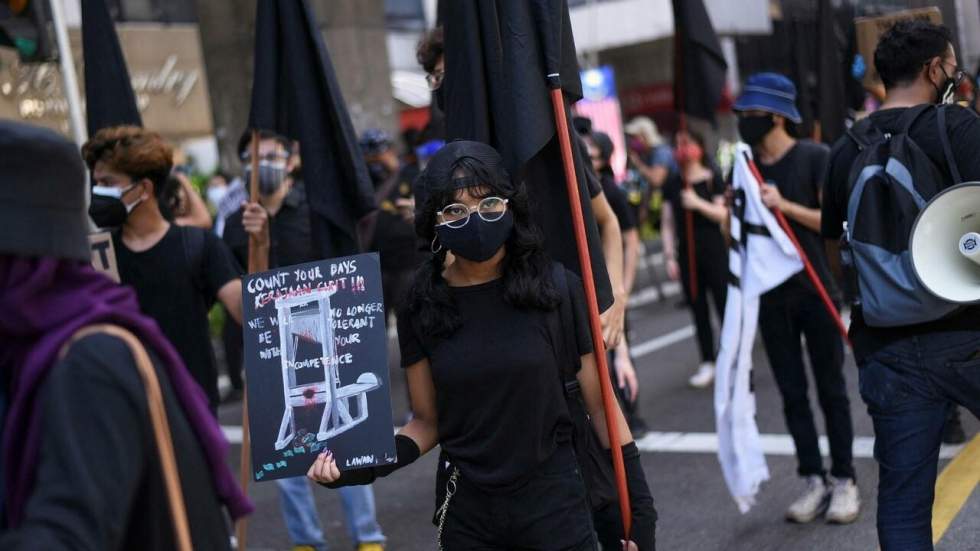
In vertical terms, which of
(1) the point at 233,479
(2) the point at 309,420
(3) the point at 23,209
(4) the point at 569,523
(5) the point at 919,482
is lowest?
(5) the point at 919,482

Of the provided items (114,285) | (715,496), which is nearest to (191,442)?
(114,285)

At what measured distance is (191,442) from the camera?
2227 millimetres

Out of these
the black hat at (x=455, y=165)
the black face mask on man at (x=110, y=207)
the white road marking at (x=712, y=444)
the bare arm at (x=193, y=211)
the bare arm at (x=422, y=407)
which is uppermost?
the black hat at (x=455, y=165)

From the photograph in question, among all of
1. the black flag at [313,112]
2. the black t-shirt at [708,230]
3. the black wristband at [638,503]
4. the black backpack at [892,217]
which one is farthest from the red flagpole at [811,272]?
the black t-shirt at [708,230]

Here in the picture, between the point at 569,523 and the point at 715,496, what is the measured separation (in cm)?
326

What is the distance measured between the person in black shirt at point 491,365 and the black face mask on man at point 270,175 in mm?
3071

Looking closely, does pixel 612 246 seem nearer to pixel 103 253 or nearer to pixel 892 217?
pixel 892 217

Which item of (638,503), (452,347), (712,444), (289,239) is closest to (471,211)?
(452,347)

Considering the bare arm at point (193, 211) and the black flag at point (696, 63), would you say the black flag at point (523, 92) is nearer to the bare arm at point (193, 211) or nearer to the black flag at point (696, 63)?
the black flag at point (696, 63)

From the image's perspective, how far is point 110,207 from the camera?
4.55 metres

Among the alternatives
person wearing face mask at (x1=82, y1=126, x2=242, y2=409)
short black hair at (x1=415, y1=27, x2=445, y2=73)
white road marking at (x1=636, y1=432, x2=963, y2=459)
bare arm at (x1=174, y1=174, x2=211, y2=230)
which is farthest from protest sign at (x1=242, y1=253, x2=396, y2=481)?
bare arm at (x1=174, y1=174, x2=211, y2=230)

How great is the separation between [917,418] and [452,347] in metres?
1.52

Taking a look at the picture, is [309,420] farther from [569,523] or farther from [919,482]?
[919,482]

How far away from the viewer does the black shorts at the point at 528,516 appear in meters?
3.06
